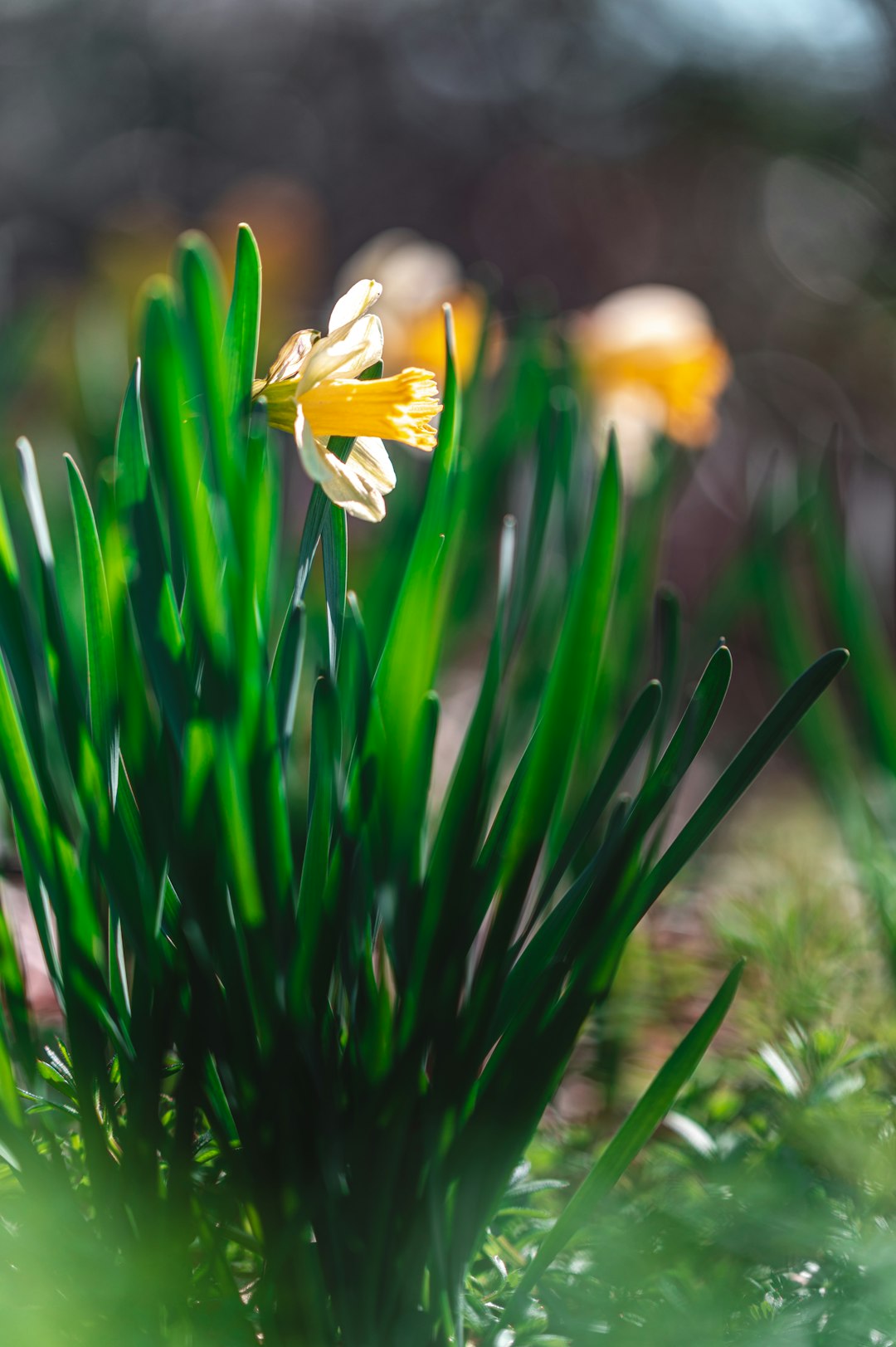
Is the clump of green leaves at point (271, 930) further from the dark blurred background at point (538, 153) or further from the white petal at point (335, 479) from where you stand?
the dark blurred background at point (538, 153)

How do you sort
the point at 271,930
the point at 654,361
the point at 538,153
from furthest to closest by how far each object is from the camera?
the point at 538,153 < the point at 654,361 < the point at 271,930

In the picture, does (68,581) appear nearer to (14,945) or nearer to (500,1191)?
(14,945)

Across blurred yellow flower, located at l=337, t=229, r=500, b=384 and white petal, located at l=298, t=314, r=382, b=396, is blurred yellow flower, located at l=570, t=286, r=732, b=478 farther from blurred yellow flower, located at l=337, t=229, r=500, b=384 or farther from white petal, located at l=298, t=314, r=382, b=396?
white petal, located at l=298, t=314, r=382, b=396

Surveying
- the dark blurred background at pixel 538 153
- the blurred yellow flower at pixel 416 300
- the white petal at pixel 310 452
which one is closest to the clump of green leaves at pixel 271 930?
the white petal at pixel 310 452

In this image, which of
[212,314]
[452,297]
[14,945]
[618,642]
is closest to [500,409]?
[452,297]

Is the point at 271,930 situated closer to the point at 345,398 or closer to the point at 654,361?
the point at 345,398

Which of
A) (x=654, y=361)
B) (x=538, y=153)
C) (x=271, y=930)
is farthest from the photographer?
(x=538, y=153)

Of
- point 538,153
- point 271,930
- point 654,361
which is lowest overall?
point 271,930

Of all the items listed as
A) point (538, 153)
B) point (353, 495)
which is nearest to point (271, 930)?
point (353, 495)
